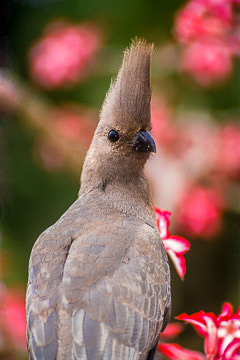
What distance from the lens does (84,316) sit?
210 cm

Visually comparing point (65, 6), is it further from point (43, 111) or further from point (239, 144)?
point (239, 144)

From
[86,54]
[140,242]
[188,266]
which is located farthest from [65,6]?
[140,242]

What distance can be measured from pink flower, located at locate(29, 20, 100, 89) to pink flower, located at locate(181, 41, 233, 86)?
70 centimetres

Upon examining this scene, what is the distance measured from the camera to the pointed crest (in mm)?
2477

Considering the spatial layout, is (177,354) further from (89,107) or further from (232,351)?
(89,107)

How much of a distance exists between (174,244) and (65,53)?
278 centimetres

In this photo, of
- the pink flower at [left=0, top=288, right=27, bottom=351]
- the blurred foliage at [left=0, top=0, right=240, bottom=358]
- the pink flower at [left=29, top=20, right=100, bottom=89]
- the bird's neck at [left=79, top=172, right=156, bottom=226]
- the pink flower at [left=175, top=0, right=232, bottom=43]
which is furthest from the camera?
the blurred foliage at [left=0, top=0, right=240, bottom=358]

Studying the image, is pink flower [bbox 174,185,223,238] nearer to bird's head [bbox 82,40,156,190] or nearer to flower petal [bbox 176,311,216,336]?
bird's head [bbox 82,40,156,190]

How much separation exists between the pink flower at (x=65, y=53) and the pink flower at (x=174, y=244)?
259 centimetres

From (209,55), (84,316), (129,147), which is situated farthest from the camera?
(209,55)

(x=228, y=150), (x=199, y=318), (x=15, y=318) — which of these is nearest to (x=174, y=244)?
(x=199, y=318)

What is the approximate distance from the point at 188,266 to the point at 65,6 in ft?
8.22

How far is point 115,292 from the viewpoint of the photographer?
2.17m

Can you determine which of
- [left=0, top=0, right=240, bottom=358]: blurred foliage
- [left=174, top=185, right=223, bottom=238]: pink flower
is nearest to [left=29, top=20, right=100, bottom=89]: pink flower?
[left=0, top=0, right=240, bottom=358]: blurred foliage
